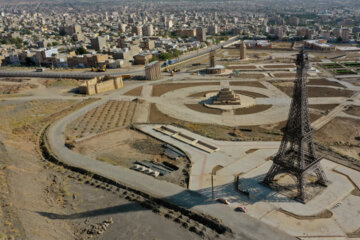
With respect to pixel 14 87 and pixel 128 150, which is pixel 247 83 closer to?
pixel 128 150

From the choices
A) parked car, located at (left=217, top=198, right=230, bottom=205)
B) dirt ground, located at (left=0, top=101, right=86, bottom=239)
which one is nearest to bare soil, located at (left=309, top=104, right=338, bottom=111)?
parked car, located at (left=217, top=198, right=230, bottom=205)

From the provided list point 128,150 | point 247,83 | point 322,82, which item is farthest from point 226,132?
point 322,82

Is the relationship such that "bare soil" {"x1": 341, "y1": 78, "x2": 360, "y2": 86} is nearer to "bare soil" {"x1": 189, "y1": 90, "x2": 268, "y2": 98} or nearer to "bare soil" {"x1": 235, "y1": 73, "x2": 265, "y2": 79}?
"bare soil" {"x1": 235, "y1": 73, "x2": 265, "y2": 79}

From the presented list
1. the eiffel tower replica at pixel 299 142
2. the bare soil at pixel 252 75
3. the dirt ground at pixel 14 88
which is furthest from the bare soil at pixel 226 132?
the dirt ground at pixel 14 88

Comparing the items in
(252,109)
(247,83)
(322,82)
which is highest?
(247,83)

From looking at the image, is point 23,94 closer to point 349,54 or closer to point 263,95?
point 263,95

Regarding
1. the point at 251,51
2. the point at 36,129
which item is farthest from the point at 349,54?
the point at 36,129
